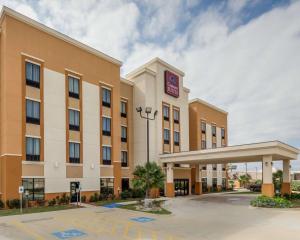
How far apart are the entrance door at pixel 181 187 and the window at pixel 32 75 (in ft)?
80.4

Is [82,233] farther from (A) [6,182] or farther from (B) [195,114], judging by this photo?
(B) [195,114]

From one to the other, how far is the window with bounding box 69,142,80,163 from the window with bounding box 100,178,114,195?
14.7 ft

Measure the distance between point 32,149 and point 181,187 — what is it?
24.3 meters

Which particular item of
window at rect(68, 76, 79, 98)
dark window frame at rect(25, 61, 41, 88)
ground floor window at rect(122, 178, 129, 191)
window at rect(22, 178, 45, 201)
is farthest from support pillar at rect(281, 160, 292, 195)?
dark window frame at rect(25, 61, 41, 88)

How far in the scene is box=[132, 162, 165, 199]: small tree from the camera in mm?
27828

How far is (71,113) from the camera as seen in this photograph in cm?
3222

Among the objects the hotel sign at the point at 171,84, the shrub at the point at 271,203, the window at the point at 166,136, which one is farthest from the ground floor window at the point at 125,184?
the shrub at the point at 271,203

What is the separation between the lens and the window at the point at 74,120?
32047mm

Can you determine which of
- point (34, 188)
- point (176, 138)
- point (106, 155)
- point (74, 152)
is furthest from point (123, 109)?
point (34, 188)

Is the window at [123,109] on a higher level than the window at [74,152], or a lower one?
higher

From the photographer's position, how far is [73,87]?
3272 centimetres

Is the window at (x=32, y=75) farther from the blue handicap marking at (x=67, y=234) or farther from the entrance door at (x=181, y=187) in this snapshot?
the entrance door at (x=181, y=187)

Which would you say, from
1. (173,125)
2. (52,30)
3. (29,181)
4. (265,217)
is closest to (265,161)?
(265,217)

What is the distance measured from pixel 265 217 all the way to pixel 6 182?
21.6m
